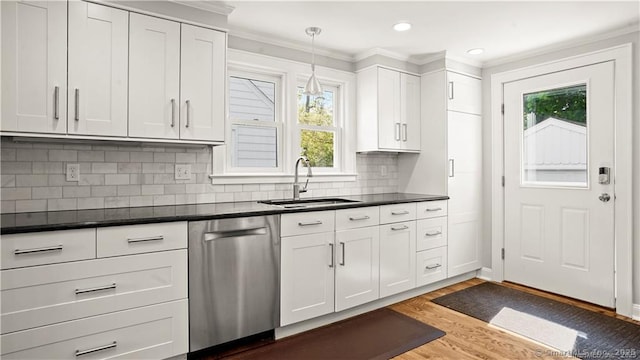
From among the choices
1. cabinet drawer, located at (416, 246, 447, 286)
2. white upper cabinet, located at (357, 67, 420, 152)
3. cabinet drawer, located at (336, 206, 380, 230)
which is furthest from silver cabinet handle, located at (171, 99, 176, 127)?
cabinet drawer, located at (416, 246, 447, 286)

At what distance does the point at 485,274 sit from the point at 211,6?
3.64m

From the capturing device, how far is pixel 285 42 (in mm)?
3350

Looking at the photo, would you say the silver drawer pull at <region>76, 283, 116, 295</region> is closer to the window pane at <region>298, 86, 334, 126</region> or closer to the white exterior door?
the window pane at <region>298, 86, 334, 126</region>

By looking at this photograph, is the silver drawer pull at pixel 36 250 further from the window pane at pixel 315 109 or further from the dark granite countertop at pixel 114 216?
the window pane at pixel 315 109

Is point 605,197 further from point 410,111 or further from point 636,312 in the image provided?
point 410,111

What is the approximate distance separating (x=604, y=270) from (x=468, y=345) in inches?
62.4

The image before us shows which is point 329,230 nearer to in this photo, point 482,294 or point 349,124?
point 349,124

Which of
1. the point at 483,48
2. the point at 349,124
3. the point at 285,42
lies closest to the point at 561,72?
the point at 483,48

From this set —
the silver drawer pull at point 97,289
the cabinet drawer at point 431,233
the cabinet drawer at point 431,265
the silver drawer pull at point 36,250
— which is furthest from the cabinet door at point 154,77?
the cabinet drawer at point 431,265

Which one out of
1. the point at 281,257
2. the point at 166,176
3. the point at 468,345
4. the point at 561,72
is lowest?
the point at 468,345

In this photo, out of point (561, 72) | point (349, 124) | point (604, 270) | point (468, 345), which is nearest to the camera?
point (468, 345)

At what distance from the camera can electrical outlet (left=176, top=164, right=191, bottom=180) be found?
2837mm

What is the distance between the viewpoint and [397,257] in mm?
3285

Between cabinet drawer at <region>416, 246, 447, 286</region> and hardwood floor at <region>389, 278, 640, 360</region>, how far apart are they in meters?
0.24
